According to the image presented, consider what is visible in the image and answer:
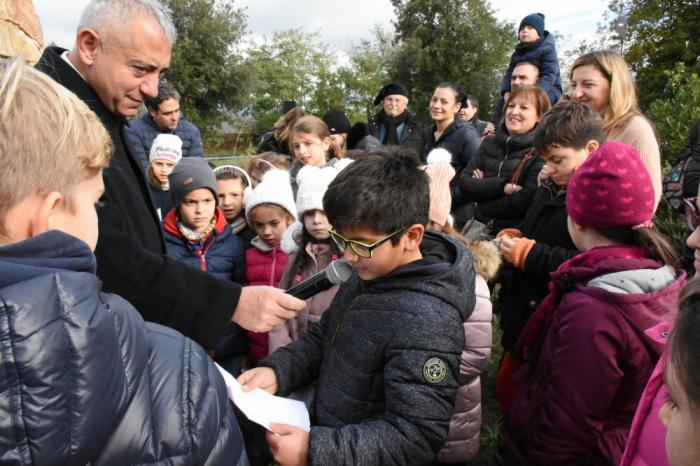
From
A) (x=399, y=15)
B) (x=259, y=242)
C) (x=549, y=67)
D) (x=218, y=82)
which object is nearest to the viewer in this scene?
(x=259, y=242)

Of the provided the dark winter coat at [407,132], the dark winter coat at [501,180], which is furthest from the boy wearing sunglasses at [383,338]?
the dark winter coat at [407,132]

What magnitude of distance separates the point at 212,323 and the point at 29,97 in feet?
3.65

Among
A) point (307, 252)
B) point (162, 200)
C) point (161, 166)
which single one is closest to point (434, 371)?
point (307, 252)

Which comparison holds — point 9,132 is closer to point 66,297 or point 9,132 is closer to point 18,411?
point 66,297

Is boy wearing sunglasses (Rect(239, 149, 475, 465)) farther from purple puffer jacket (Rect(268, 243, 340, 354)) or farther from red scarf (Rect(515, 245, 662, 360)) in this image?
purple puffer jacket (Rect(268, 243, 340, 354))

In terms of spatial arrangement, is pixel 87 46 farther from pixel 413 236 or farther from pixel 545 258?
pixel 545 258

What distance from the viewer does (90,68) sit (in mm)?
2068

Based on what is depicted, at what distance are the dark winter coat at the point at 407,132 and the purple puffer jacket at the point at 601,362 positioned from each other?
4.48 metres

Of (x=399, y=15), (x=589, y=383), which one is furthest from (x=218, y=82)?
(x=589, y=383)

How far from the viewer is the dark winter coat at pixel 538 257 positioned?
2.50 meters

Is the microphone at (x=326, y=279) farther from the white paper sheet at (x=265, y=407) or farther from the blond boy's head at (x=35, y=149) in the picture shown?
the blond boy's head at (x=35, y=149)

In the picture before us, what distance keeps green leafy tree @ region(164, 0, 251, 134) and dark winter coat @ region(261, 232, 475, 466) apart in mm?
25581

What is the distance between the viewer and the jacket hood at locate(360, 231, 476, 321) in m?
1.63

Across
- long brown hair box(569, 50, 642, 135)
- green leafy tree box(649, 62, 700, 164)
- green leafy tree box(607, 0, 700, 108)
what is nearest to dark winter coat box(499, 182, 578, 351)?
long brown hair box(569, 50, 642, 135)
